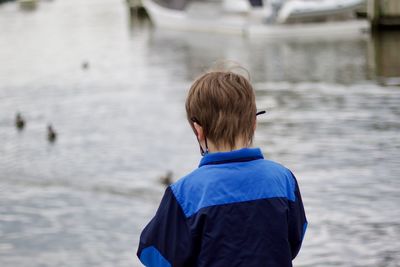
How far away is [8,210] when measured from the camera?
32.4 ft

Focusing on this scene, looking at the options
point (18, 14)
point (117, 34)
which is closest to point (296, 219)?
point (117, 34)

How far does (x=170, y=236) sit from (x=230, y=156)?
31 cm

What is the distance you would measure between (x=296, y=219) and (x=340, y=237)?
17.8 ft

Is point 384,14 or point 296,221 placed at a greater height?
point 296,221

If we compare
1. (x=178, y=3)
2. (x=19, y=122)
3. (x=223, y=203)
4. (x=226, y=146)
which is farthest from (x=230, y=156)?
(x=178, y=3)

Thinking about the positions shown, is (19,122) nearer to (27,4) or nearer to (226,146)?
(226,146)

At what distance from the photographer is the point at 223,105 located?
2.54m

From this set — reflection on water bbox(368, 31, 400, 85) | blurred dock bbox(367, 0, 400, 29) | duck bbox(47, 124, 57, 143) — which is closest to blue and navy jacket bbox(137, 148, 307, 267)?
duck bbox(47, 124, 57, 143)

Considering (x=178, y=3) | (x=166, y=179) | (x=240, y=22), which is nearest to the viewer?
(x=166, y=179)

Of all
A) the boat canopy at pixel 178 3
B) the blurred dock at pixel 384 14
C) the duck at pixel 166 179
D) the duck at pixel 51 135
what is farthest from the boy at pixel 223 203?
the boat canopy at pixel 178 3

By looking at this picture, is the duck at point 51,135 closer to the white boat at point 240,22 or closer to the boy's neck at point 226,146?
the boy's neck at point 226,146

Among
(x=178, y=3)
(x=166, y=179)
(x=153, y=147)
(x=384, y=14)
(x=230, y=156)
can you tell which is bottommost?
(x=178, y=3)

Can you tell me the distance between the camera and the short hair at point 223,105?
2.54m

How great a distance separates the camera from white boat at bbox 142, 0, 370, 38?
1233 inches
